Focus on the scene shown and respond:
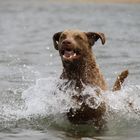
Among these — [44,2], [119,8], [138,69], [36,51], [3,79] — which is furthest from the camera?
[44,2]

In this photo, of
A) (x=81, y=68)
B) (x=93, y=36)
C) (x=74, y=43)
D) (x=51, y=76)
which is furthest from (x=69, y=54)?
(x=51, y=76)

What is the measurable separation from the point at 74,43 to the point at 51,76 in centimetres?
456

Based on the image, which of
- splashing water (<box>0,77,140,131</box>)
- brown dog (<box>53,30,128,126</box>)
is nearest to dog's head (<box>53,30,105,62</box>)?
brown dog (<box>53,30,128,126</box>)

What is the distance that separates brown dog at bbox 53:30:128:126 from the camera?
360 inches

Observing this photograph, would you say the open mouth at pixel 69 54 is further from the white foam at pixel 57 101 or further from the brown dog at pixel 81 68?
the white foam at pixel 57 101

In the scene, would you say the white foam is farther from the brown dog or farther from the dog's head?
the dog's head

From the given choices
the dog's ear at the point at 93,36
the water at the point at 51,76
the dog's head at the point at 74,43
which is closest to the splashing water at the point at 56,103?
the water at the point at 51,76

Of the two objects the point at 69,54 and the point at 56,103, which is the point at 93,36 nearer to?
the point at 69,54

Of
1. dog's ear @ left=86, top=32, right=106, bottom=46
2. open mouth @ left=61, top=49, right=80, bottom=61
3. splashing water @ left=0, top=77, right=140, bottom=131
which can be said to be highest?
dog's ear @ left=86, top=32, right=106, bottom=46

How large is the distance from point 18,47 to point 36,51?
3.62 feet

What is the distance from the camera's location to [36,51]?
1838 centimetres

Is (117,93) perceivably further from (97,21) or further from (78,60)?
(97,21)

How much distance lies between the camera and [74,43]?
914cm

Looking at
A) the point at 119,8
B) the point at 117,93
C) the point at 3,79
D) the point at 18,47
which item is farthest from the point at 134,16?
the point at 117,93
